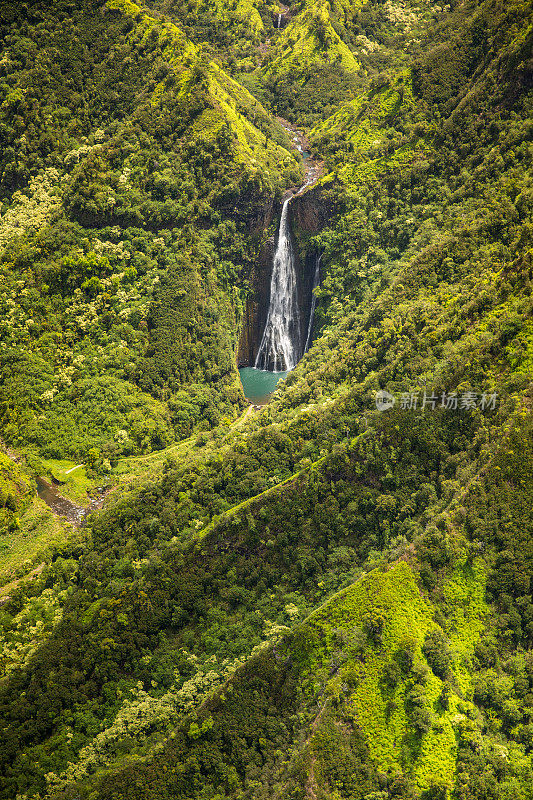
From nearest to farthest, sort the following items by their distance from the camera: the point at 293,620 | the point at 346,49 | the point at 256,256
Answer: the point at 293,620, the point at 256,256, the point at 346,49

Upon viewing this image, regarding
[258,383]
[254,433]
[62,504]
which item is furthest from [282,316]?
[62,504]

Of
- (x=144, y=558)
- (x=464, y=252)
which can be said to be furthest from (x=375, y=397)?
(x=144, y=558)

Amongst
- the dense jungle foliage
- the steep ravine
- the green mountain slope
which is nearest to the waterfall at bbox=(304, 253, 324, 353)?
the steep ravine

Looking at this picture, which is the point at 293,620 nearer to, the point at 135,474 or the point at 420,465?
the point at 420,465

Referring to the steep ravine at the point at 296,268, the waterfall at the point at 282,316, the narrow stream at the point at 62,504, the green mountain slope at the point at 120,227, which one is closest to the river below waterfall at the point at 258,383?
the waterfall at the point at 282,316

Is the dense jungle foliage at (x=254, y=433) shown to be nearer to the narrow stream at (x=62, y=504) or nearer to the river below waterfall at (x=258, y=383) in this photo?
the narrow stream at (x=62, y=504)

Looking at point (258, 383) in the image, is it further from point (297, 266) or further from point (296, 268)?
point (297, 266)

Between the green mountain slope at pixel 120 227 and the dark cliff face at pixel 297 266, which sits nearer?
the green mountain slope at pixel 120 227

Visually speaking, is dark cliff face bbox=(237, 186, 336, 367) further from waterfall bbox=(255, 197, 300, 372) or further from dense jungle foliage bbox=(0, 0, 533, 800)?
dense jungle foliage bbox=(0, 0, 533, 800)
